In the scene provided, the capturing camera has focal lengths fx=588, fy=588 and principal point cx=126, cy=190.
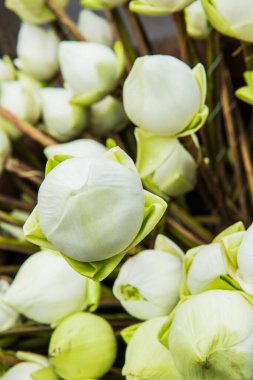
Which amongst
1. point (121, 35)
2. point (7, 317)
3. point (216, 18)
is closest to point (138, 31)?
point (121, 35)

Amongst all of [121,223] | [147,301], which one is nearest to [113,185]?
[121,223]

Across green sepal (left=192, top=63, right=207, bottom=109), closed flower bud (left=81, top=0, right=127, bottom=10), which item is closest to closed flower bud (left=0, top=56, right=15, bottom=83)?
closed flower bud (left=81, top=0, right=127, bottom=10)

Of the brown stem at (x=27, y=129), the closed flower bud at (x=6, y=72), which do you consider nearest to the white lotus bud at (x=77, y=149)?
the brown stem at (x=27, y=129)

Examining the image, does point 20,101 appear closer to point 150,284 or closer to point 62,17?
point 62,17

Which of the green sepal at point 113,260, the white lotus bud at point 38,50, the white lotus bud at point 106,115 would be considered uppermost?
the green sepal at point 113,260

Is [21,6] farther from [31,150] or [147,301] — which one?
[147,301]

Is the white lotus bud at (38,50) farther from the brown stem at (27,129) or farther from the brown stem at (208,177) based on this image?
the brown stem at (208,177)
